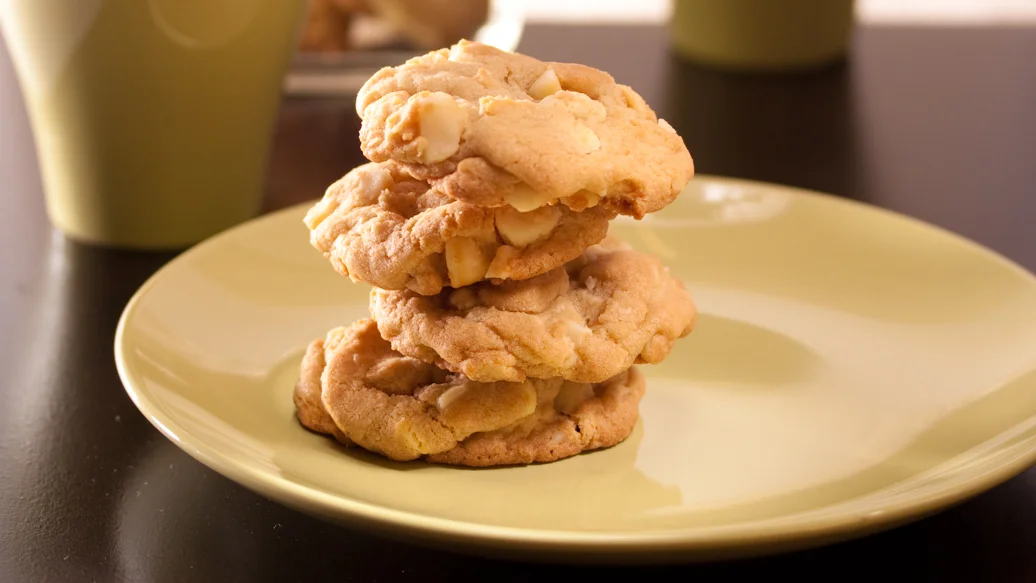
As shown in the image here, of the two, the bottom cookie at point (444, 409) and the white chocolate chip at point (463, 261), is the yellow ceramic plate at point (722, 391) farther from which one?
the white chocolate chip at point (463, 261)

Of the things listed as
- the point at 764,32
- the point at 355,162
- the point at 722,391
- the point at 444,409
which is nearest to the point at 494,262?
the point at 444,409

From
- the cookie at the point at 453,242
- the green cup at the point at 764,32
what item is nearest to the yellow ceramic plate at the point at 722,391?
the cookie at the point at 453,242

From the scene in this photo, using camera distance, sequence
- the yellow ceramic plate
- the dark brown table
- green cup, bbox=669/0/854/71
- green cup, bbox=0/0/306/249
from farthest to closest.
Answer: green cup, bbox=669/0/854/71, green cup, bbox=0/0/306/249, the dark brown table, the yellow ceramic plate

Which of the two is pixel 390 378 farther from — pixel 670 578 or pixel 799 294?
pixel 799 294

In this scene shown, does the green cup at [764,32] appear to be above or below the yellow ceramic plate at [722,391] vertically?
below

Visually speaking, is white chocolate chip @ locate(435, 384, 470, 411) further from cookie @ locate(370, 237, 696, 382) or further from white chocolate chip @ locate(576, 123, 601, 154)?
white chocolate chip @ locate(576, 123, 601, 154)

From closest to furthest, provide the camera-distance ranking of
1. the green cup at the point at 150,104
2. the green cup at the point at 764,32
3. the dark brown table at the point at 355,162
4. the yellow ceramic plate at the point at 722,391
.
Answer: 1. the yellow ceramic plate at the point at 722,391
2. the dark brown table at the point at 355,162
3. the green cup at the point at 150,104
4. the green cup at the point at 764,32

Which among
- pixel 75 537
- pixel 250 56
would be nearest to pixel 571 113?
pixel 75 537

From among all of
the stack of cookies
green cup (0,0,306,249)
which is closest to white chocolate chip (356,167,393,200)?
the stack of cookies
